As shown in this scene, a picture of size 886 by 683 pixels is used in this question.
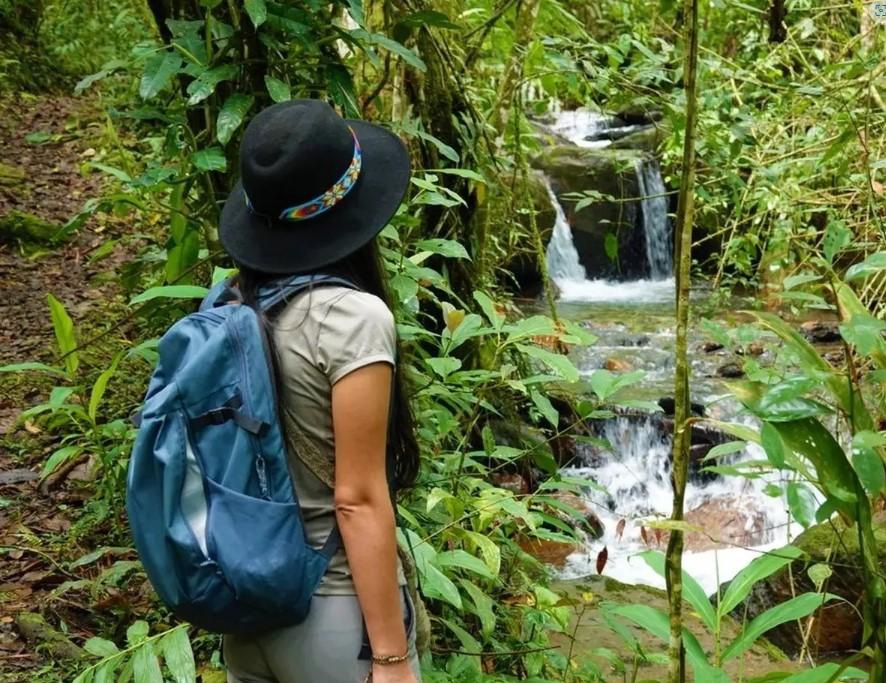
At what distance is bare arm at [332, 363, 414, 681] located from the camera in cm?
152

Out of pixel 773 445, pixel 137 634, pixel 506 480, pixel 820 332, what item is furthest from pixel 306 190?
pixel 820 332

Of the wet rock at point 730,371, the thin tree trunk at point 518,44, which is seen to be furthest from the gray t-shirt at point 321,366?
the wet rock at point 730,371

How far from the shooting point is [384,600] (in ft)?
5.12

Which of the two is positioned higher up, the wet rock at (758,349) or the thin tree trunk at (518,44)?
the thin tree trunk at (518,44)

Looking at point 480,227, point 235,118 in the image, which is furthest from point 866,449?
point 480,227

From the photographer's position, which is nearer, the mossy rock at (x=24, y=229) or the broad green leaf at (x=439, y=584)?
the broad green leaf at (x=439, y=584)

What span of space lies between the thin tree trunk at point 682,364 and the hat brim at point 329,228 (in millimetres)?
512

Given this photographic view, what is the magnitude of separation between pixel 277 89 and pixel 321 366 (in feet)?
3.91

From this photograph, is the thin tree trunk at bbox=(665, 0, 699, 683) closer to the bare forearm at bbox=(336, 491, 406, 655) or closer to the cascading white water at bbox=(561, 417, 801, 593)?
the bare forearm at bbox=(336, 491, 406, 655)

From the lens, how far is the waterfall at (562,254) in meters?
12.8

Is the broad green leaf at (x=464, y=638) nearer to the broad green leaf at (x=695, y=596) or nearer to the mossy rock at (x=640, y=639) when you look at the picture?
the broad green leaf at (x=695, y=596)

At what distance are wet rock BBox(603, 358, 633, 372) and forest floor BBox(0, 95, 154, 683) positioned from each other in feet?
14.2

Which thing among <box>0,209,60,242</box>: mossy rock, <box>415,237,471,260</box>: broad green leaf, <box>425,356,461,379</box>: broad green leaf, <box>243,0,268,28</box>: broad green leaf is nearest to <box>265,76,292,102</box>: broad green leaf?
<box>243,0,268,28</box>: broad green leaf

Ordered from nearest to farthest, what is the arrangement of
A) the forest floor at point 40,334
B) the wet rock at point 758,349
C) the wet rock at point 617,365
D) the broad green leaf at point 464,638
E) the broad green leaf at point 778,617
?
1. the broad green leaf at point 778,617
2. the broad green leaf at point 464,638
3. the forest floor at point 40,334
4. the wet rock at point 617,365
5. the wet rock at point 758,349
